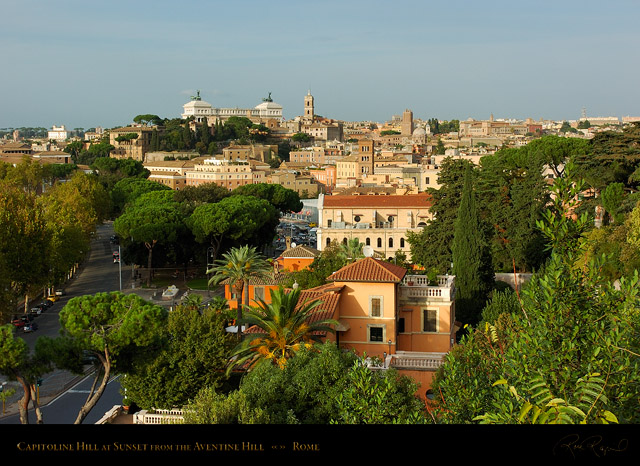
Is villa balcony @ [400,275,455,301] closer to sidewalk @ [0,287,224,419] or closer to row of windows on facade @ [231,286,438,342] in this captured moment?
row of windows on facade @ [231,286,438,342]

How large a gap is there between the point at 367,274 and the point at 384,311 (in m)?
0.96

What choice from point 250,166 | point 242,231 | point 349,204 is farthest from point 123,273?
point 250,166

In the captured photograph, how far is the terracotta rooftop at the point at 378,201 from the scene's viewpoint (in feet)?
149

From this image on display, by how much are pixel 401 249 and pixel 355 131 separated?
15564 cm

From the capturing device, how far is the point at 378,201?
4603 centimetres

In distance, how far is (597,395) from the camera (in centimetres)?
593

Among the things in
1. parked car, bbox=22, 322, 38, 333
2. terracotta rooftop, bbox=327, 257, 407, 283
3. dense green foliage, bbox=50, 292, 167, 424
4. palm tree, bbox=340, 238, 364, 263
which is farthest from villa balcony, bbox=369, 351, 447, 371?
parked car, bbox=22, 322, 38, 333

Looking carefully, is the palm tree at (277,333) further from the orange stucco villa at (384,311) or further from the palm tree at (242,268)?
the palm tree at (242,268)

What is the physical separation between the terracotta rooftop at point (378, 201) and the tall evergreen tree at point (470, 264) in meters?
17.0

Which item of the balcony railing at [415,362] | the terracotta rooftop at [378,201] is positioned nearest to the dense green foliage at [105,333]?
the balcony railing at [415,362]

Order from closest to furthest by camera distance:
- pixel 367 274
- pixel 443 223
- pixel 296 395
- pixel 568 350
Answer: pixel 568 350
pixel 296 395
pixel 367 274
pixel 443 223
